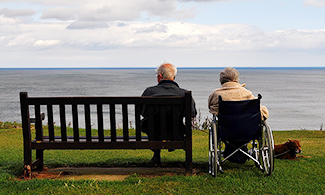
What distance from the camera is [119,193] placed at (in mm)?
4305

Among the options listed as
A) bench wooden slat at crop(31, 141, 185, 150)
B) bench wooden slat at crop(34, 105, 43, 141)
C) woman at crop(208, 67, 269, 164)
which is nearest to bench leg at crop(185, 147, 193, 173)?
bench wooden slat at crop(31, 141, 185, 150)

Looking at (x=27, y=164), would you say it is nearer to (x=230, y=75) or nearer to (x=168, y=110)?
(x=168, y=110)

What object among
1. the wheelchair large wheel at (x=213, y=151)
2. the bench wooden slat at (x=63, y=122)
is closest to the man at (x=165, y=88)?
the wheelchair large wheel at (x=213, y=151)

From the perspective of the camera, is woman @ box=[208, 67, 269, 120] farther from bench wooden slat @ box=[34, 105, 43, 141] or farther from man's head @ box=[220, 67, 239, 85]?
bench wooden slat @ box=[34, 105, 43, 141]

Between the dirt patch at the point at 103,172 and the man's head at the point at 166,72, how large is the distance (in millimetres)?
1357

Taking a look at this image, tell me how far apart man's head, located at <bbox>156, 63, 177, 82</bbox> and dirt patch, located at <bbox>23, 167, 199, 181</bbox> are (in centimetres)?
136

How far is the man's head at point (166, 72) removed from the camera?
5.34 metres

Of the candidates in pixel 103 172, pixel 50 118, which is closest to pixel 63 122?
pixel 50 118

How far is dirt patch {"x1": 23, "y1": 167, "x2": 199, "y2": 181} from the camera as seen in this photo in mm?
5031

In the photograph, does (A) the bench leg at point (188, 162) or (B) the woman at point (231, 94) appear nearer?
(A) the bench leg at point (188, 162)

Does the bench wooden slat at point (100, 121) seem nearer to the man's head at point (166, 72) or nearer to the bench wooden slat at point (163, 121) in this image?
the bench wooden slat at point (163, 121)

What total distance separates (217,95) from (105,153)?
12.0ft

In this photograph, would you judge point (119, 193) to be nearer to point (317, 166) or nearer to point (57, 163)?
point (57, 163)

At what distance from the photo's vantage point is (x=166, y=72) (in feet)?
17.5
